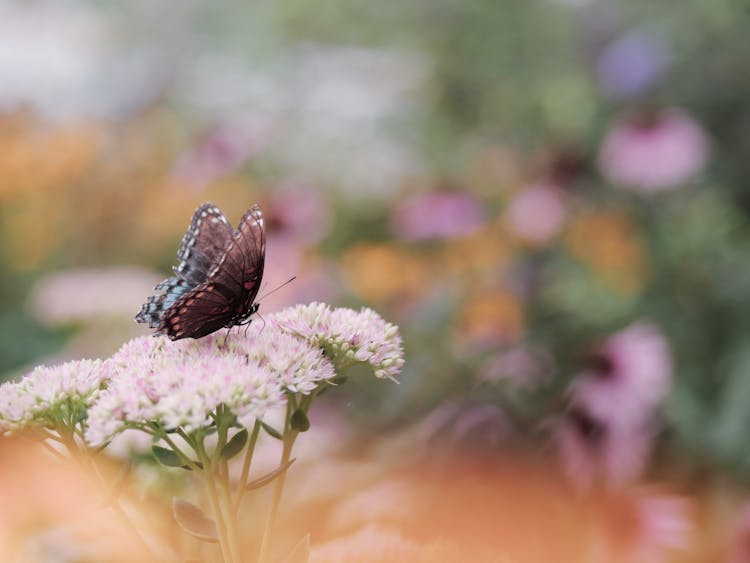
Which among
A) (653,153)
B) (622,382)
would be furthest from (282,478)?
(653,153)

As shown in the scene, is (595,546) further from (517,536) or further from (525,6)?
(525,6)

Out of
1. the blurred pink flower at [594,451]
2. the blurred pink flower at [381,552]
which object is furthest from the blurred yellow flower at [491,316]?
the blurred pink flower at [381,552]

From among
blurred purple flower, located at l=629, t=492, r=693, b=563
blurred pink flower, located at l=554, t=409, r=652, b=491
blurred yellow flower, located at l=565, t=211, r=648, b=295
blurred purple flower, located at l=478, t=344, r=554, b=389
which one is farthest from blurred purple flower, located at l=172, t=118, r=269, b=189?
blurred purple flower, located at l=629, t=492, r=693, b=563

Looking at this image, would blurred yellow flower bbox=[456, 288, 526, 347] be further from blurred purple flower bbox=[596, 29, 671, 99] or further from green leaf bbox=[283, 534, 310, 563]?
green leaf bbox=[283, 534, 310, 563]

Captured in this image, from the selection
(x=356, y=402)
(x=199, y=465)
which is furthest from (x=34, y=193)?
(x=199, y=465)

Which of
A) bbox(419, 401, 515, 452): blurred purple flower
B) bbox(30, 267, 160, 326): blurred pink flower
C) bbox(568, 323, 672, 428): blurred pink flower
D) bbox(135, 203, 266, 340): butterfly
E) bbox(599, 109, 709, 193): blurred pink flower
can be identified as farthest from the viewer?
bbox(599, 109, 709, 193): blurred pink flower

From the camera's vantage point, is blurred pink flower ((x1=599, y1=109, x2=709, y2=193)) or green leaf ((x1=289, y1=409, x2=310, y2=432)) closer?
green leaf ((x1=289, y1=409, x2=310, y2=432))

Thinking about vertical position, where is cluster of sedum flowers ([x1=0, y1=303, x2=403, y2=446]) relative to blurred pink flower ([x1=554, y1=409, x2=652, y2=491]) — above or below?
below

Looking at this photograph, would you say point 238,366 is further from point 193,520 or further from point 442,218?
point 442,218

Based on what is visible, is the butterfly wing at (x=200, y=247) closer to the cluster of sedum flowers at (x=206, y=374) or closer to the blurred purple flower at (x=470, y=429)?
the cluster of sedum flowers at (x=206, y=374)
